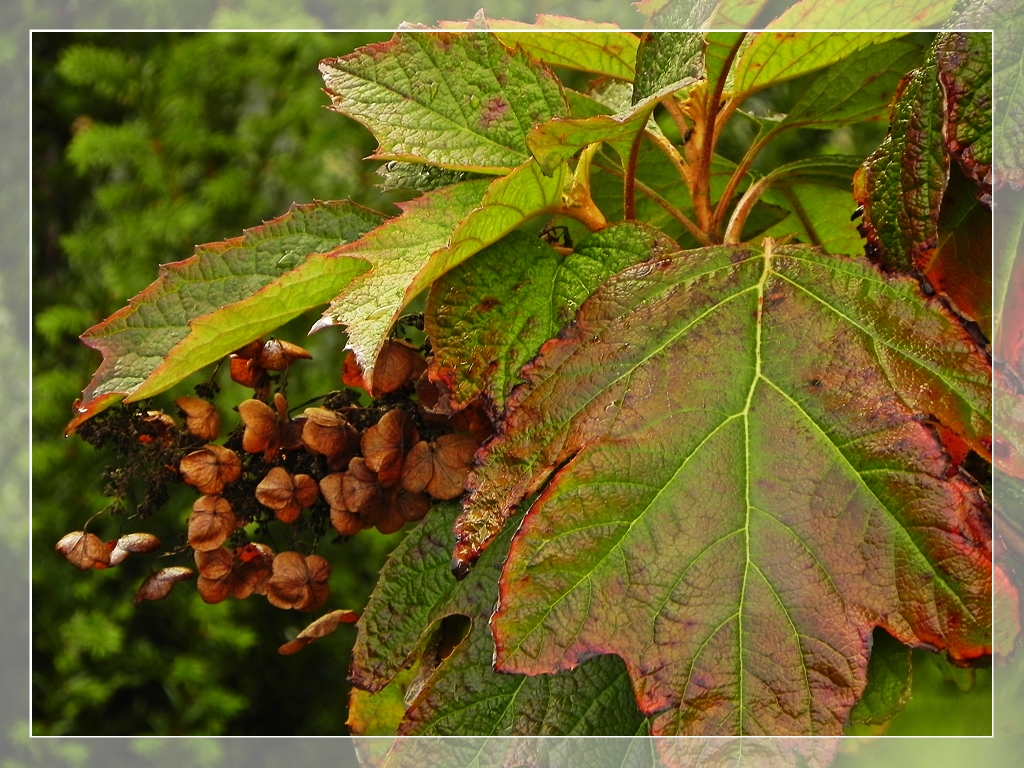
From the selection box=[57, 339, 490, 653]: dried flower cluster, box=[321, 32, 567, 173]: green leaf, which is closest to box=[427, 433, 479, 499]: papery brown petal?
box=[57, 339, 490, 653]: dried flower cluster

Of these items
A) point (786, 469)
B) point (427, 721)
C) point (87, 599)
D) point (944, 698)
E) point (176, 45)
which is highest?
point (176, 45)

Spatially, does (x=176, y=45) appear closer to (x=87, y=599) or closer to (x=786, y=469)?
(x=87, y=599)

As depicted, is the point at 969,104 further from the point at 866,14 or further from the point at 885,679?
the point at 885,679

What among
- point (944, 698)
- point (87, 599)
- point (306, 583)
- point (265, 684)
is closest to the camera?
point (306, 583)

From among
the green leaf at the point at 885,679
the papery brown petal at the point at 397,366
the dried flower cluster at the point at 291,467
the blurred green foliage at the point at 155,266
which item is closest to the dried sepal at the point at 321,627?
the dried flower cluster at the point at 291,467

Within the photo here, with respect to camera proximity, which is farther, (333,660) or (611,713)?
(333,660)

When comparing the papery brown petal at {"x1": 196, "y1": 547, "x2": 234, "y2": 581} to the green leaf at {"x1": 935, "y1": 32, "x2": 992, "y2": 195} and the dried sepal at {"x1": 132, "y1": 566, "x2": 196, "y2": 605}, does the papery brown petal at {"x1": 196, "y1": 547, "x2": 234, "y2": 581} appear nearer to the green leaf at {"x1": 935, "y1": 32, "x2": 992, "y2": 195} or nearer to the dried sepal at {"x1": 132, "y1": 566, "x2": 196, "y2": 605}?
the dried sepal at {"x1": 132, "y1": 566, "x2": 196, "y2": 605}

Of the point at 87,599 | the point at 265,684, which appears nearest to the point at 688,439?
the point at 87,599
